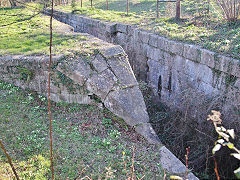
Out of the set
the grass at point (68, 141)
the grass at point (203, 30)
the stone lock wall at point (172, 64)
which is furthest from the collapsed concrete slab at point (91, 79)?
the grass at point (203, 30)

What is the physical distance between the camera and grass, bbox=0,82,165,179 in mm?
3656

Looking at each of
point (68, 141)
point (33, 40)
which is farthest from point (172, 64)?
point (33, 40)

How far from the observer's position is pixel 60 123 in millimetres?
4770

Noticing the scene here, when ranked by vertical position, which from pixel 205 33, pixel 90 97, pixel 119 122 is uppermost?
pixel 205 33

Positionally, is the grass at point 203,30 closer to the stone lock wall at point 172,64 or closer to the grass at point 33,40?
the stone lock wall at point 172,64

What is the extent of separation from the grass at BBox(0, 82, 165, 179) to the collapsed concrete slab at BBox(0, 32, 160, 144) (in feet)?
0.75

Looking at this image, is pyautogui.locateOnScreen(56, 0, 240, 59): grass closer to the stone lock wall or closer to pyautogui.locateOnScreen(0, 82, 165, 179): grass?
the stone lock wall

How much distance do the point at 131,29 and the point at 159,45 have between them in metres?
1.85

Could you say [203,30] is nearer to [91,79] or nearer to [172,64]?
[172,64]

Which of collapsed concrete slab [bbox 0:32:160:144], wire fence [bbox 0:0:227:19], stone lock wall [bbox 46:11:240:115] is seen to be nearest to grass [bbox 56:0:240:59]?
wire fence [bbox 0:0:227:19]

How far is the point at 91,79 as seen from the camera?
203 inches

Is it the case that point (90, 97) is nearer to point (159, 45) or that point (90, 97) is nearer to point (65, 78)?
point (65, 78)

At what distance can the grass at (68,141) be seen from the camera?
3656 millimetres

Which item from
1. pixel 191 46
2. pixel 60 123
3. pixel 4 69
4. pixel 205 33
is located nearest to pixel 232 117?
pixel 191 46
